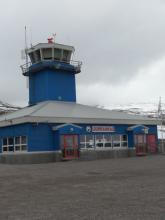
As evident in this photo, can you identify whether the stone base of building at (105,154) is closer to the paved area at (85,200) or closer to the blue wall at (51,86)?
the blue wall at (51,86)

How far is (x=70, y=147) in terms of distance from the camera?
36344mm

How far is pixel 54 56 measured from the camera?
4609 centimetres

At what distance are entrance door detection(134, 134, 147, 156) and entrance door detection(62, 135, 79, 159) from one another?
25.7 feet

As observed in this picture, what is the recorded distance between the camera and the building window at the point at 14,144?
3576 cm

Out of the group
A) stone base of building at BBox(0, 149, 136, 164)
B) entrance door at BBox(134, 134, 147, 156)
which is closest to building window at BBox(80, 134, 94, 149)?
stone base of building at BBox(0, 149, 136, 164)

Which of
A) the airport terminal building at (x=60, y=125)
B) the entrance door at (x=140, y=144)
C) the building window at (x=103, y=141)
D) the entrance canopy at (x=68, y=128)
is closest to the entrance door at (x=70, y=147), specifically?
the airport terminal building at (x=60, y=125)

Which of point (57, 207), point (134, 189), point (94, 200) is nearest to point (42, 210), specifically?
point (57, 207)

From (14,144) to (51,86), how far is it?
9.82m

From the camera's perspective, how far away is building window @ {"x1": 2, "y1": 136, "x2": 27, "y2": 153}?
35.8 metres

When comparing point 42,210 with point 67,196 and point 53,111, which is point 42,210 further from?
point 53,111

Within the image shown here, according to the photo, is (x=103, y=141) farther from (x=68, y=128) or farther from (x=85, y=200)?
(x=85, y=200)

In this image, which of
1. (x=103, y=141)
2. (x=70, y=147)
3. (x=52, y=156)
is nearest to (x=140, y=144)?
(x=103, y=141)

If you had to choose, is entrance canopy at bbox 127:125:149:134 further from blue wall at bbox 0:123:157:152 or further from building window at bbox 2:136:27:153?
building window at bbox 2:136:27:153

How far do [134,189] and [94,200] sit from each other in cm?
261
